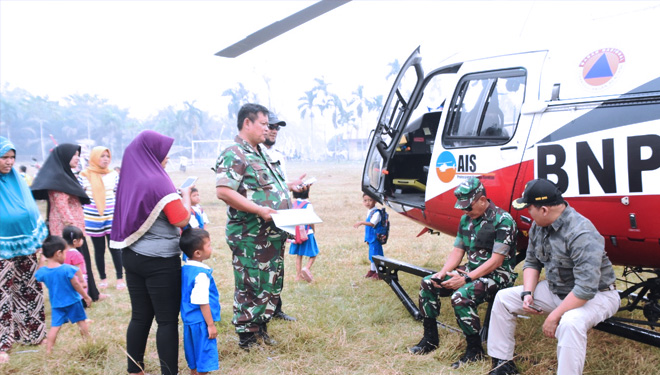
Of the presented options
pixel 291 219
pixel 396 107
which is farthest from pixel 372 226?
pixel 291 219

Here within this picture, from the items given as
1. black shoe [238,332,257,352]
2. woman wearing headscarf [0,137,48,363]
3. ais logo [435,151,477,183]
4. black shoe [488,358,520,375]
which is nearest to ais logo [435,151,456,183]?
ais logo [435,151,477,183]

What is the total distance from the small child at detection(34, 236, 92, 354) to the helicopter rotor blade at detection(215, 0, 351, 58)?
349cm

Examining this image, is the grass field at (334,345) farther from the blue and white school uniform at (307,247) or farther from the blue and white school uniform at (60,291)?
the blue and white school uniform at (307,247)

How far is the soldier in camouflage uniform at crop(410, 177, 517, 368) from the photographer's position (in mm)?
3598

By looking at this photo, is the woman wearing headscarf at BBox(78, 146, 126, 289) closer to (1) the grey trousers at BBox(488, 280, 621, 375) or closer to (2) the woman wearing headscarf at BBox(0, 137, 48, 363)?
(2) the woman wearing headscarf at BBox(0, 137, 48, 363)

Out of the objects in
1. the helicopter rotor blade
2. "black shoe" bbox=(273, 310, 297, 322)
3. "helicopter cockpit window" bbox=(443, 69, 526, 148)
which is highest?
the helicopter rotor blade

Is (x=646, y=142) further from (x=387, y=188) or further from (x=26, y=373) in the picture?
(x=26, y=373)

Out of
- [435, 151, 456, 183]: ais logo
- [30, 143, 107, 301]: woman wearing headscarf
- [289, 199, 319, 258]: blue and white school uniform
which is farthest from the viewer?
[289, 199, 319, 258]: blue and white school uniform

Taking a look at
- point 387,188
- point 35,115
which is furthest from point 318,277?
point 35,115

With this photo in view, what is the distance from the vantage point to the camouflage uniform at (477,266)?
142 inches

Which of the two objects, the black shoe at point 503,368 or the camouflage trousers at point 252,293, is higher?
the camouflage trousers at point 252,293

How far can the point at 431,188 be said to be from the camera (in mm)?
4449

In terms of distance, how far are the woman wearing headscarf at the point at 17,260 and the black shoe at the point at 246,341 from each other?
195cm

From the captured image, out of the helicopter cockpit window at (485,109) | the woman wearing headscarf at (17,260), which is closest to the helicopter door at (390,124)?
the helicopter cockpit window at (485,109)
